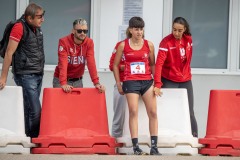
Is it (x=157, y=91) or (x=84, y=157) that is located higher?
(x=157, y=91)

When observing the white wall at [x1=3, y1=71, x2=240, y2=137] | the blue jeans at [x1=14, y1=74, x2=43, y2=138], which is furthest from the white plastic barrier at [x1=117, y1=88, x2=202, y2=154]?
the white wall at [x1=3, y1=71, x2=240, y2=137]

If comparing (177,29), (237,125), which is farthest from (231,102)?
(177,29)

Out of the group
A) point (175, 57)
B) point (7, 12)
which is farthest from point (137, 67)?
point (7, 12)

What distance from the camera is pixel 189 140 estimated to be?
45.5 feet

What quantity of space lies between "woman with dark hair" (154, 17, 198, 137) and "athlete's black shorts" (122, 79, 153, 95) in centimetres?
51

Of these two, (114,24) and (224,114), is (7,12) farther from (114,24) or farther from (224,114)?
(224,114)

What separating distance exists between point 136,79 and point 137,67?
0.16m

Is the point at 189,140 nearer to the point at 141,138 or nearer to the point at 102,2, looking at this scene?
the point at 141,138

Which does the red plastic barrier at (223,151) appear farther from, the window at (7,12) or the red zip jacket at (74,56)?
the window at (7,12)

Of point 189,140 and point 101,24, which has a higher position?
point 101,24

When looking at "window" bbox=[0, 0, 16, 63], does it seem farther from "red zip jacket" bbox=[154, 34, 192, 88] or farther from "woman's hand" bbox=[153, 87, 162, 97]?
"woman's hand" bbox=[153, 87, 162, 97]

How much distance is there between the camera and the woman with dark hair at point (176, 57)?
14336mm

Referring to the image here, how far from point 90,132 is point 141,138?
2.18 ft

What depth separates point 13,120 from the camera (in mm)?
13773
